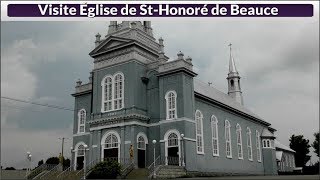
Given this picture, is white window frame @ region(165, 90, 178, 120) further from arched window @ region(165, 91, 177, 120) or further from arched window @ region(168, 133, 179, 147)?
arched window @ region(168, 133, 179, 147)

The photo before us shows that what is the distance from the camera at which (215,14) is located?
12.8 metres

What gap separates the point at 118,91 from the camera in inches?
1532

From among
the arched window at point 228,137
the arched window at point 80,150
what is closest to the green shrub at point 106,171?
the arched window at point 80,150

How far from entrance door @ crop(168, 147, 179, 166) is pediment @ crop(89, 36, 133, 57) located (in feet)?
39.9

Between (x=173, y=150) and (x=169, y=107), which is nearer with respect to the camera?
(x=173, y=150)

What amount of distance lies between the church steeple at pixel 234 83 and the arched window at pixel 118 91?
3736 centimetres

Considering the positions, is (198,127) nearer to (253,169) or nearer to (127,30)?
(127,30)

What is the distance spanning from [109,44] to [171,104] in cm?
1004

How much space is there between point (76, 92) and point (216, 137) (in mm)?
18046

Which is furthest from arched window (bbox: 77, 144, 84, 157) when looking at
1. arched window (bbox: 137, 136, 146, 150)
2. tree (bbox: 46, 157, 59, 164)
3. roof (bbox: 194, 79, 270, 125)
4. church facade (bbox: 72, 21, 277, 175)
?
tree (bbox: 46, 157, 59, 164)

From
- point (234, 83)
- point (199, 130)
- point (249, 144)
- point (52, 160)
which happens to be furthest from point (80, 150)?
point (234, 83)

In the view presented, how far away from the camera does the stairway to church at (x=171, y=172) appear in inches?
1215

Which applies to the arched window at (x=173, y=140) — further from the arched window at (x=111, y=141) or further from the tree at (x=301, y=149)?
the tree at (x=301, y=149)

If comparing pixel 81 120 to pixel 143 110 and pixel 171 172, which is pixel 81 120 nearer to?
pixel 143 110
